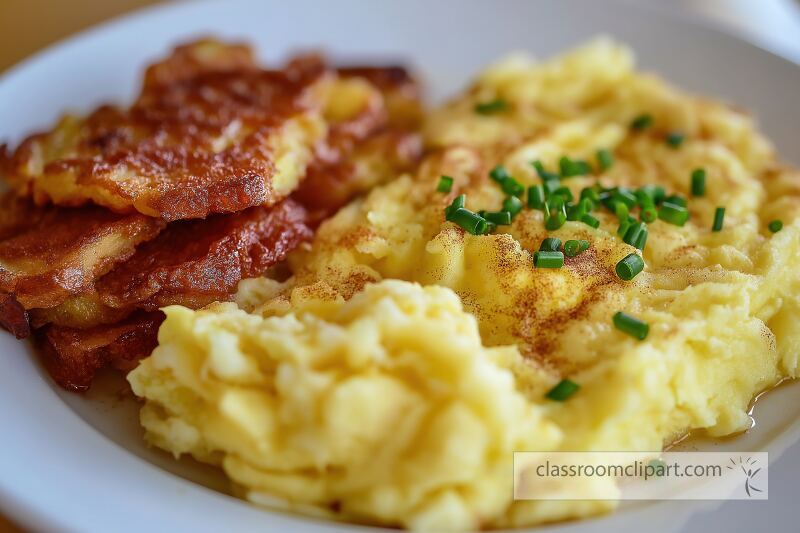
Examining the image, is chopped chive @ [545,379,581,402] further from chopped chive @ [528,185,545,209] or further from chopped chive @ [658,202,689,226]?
chopped chive @ [658,202,689,226]

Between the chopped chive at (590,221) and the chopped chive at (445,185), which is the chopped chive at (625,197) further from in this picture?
the chopped chive at (445,185)

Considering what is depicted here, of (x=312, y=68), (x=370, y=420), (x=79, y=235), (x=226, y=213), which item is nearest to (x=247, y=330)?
(x=370, y=420)

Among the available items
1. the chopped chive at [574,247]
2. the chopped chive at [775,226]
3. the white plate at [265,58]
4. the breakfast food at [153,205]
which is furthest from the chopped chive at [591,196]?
the white plate at [265,58]

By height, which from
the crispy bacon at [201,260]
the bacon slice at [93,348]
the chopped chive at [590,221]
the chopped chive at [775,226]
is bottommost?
the bacon slice at [93,348]

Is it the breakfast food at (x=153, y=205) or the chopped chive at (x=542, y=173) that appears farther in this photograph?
the chopped chive at (x=542, y=173)

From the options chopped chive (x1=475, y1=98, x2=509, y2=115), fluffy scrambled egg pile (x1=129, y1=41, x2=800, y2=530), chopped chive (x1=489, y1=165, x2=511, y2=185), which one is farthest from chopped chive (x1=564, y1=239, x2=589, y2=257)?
chopped chive (x1=475, y1=98, x2=509, y2=115)

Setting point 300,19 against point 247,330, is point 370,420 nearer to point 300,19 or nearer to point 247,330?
point 247,330
